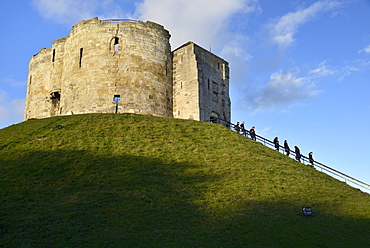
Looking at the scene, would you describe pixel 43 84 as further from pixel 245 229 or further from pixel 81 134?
pixel 245 229

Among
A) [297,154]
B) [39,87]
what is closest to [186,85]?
[297,154]

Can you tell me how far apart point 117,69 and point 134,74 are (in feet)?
5.29

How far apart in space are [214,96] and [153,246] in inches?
1005

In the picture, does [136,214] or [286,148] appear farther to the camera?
[286,148]

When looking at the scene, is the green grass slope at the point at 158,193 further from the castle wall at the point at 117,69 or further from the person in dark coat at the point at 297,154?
the castle wall at the point at 117,69

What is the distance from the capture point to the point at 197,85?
111 ft

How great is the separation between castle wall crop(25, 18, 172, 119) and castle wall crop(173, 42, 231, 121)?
1.01m

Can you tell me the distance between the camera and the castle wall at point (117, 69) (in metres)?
32.3

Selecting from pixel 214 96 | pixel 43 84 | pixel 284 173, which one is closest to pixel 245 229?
pixel 284 173

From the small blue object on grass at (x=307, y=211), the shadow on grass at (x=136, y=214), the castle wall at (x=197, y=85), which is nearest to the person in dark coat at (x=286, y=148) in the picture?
the castle wall at (x=197, y=85)

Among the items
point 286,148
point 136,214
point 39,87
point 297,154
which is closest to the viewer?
point 136,214

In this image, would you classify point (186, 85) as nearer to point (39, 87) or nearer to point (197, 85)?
point (197, 85)

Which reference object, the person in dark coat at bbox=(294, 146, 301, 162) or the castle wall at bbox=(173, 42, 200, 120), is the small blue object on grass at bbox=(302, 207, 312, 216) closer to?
the person in dark coat at bbox=(294, 146, 301, 162)

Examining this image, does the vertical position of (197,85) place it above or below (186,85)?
below
